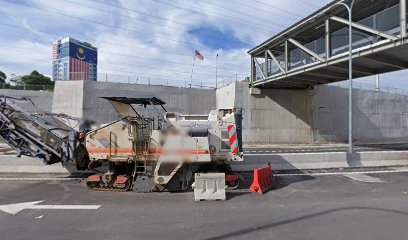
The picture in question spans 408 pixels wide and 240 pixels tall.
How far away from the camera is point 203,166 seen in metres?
9.25

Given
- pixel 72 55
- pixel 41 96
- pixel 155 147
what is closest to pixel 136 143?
pixel 155 147

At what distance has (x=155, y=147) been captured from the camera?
8750 mm

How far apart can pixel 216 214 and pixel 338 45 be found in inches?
705

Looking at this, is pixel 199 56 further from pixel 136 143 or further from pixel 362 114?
pixel 136 143

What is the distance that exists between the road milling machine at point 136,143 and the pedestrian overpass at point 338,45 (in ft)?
38.7

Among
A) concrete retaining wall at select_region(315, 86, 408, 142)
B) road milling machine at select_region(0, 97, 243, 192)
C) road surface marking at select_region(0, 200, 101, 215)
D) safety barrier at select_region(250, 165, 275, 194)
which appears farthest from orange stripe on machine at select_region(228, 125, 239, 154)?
concrete retaining wall at select_region(315, 86, 408, 142)

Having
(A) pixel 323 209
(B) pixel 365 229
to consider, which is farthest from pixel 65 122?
(B) pixel 365 229

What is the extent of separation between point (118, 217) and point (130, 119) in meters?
3.18

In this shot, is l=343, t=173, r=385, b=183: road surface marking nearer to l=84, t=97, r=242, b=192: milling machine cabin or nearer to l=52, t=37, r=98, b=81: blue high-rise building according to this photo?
l=84, t=97, r=242, b=192: milling machine cabin

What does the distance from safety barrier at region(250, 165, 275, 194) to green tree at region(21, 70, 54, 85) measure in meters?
75.1

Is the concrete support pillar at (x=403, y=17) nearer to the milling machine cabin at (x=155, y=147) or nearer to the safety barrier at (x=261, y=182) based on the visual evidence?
the safety barrier at (x=261, y=182)

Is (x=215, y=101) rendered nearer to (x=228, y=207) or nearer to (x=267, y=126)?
(x=267, y=126)

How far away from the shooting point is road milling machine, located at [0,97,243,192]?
8664 mm

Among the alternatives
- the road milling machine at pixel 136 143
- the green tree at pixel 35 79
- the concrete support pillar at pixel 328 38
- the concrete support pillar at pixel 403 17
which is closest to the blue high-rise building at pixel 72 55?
the green tree at pixel 35 79
